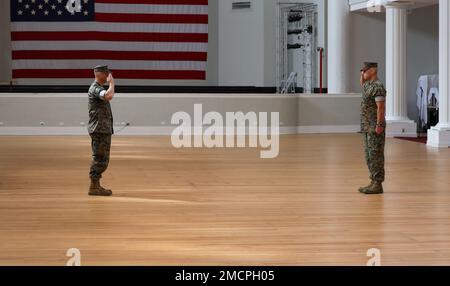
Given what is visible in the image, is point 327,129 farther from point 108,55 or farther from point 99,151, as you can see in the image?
point 99,151

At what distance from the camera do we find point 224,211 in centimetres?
1088

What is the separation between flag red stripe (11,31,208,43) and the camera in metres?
31.2

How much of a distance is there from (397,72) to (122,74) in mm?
10148

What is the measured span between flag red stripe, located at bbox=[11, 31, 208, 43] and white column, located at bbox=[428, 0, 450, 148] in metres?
12.1

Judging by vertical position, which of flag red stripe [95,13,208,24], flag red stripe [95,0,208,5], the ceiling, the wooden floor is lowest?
the wooden floor

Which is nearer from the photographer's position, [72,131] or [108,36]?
[72,131]

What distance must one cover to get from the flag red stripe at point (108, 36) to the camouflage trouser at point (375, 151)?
19860 millimetres

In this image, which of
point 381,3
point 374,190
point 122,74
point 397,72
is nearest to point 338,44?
point 381,3

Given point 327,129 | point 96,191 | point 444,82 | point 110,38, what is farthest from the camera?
point 110,38

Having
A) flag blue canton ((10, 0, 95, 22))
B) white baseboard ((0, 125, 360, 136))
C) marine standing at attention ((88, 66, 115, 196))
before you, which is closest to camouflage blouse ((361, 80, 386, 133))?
marine standing at attention ((88, 66, 115, 196))

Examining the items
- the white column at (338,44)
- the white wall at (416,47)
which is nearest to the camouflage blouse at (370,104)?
the white column at (338,44)

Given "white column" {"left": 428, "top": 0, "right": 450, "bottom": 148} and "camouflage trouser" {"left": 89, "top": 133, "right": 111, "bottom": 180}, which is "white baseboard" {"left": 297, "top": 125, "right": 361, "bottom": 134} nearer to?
"white column" {"left": 428, "top": 0, "right": 450, "bottom": 148}

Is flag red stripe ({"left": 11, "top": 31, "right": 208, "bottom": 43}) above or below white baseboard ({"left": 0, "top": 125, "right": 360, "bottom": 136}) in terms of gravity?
above

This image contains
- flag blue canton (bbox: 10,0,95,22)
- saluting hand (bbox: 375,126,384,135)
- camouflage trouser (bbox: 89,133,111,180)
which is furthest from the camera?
flag blue canton (bbox: 10,0,95,22)
